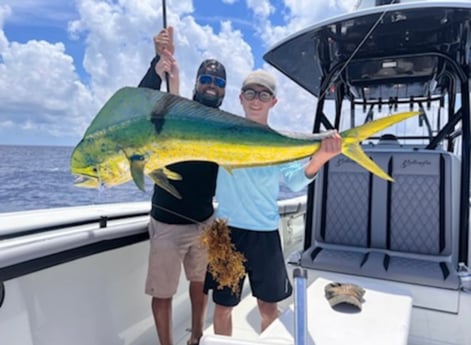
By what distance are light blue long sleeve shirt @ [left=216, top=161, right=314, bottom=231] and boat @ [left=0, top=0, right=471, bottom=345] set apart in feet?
1.30

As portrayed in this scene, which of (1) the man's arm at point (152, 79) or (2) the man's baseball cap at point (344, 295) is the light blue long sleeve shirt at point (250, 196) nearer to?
(2) the man's baseball cap at point (344, 295)

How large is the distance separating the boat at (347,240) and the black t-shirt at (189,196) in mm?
292

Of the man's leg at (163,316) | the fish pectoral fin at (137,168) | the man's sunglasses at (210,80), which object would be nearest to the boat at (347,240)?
the man's leg at (163,316)

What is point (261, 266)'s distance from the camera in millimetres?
1840

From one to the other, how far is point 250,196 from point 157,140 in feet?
2.88

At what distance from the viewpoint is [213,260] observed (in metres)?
1.56

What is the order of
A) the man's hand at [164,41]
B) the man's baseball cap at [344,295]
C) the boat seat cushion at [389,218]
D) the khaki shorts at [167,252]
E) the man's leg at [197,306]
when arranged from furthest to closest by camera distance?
the boat seat cushion at [389,218] < the man's leg at [197,306] < the khaki shorts at [167,252] < the man's baseball cap at [344,295] < the man's hand at [164,41]

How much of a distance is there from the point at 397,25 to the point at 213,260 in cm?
198

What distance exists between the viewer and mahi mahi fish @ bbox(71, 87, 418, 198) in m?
0.93

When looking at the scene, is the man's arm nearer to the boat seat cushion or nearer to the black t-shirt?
the black t-shirt

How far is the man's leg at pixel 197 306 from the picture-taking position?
2.21m

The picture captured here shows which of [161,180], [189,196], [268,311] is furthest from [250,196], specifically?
[161,180]

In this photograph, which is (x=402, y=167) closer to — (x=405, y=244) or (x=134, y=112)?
(x=405, y=244)

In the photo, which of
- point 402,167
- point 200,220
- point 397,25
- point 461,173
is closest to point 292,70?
point 397,25
